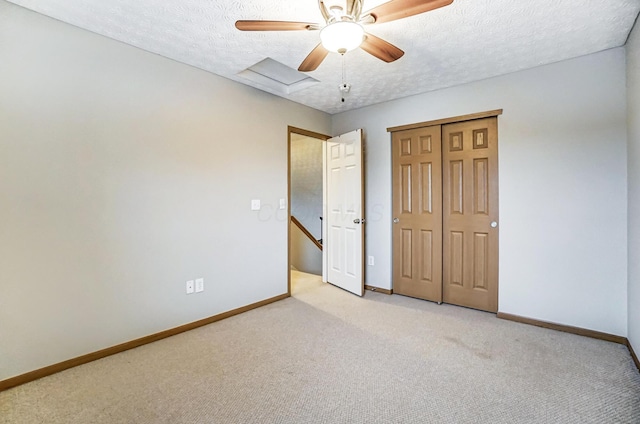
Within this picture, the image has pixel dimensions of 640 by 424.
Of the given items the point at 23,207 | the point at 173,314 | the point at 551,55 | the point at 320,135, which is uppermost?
the point at 551,55

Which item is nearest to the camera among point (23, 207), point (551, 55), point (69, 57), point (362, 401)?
point (362, 401)

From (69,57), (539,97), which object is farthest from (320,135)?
(69,57)

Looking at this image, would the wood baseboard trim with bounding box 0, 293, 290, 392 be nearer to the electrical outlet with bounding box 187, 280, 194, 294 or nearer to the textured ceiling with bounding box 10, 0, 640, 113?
the electrical outlet with bounding box 187, 280, 194, 294

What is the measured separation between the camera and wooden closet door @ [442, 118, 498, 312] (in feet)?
10.5

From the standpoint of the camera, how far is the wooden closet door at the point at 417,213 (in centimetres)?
358

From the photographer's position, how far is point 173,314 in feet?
9.10

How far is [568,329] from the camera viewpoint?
2764mm

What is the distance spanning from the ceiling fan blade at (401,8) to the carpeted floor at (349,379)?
A: 212 cm

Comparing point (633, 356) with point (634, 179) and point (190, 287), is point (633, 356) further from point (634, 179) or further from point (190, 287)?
point (190, 287)

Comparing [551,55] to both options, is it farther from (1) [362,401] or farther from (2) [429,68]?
(1) [362,401]

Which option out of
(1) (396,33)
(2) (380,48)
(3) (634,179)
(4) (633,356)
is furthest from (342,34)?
(4) (633,356)

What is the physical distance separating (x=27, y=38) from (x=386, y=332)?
134 inches

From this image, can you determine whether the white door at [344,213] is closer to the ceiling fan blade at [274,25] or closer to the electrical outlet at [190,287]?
the electrical outlet at [190,287]

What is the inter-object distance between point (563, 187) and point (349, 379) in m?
2.47
